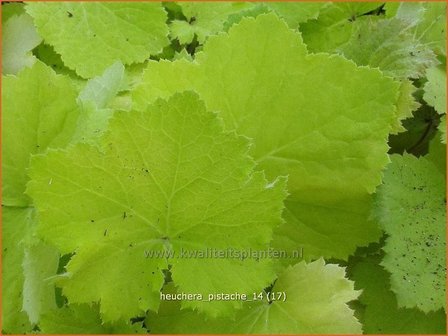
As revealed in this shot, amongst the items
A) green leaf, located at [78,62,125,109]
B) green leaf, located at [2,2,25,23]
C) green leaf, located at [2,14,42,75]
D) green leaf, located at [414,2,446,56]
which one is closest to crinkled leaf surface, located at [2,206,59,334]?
green leaf, located at [78,62,125,109]

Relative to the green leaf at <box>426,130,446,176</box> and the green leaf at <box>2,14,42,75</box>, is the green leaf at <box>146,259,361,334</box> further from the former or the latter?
the green leaf at <box>2,14,42,75</box>

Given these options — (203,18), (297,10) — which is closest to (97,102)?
(203,18)

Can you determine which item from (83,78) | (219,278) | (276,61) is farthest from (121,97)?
(219,278)

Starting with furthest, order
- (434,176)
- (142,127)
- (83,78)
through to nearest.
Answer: (83,78) < (434,176) < (142,127)

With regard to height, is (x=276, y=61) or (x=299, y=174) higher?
(x=276, y=61)

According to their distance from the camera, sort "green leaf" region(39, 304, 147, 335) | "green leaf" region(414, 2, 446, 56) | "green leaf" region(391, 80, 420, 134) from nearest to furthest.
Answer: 1. "green leaf" region(39, 304, 147, 335)
2. "green leaf" region(391, 80, 420, 134)
3. "green leaf" region(414, 2, 446, 56)

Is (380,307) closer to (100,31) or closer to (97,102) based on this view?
(97,102)

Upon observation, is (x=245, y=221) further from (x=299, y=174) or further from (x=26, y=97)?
(x=26, y=97)

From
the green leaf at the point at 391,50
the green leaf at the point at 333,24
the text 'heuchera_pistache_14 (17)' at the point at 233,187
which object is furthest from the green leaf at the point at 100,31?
the green leaf at the point at 391,50
